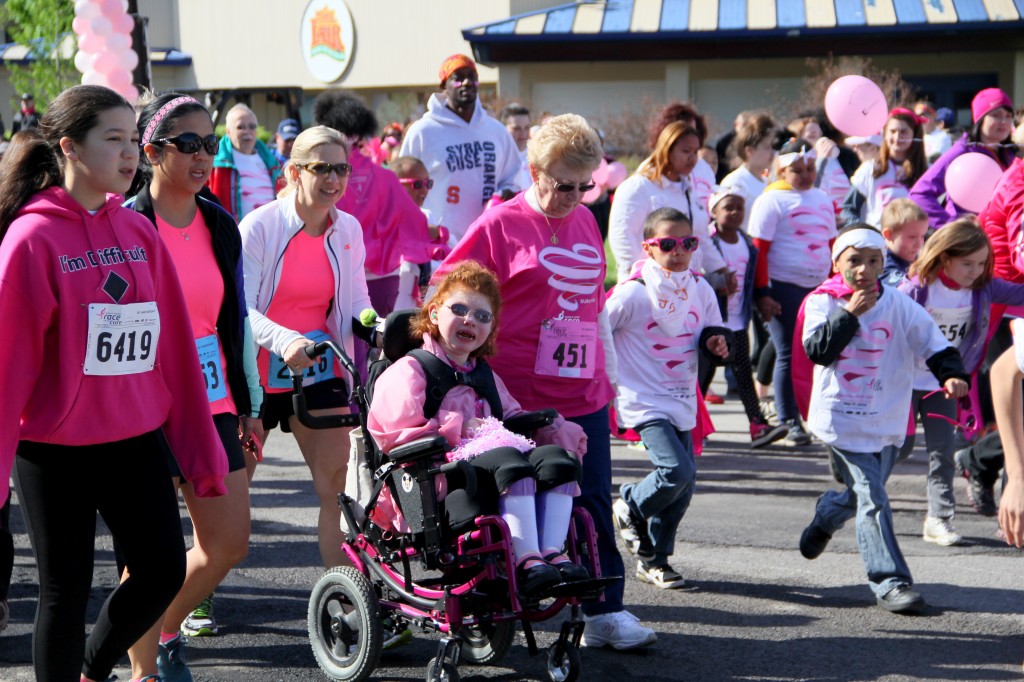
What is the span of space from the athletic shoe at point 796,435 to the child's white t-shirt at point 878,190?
1.73 meters

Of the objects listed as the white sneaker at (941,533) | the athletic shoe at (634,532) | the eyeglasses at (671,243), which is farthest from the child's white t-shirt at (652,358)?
the white sneaker at (941,533)

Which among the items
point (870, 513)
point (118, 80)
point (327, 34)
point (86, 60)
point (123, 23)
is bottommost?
point (870, 513)

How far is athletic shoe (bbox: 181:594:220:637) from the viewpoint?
536 centimetres

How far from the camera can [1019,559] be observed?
6.55 metres

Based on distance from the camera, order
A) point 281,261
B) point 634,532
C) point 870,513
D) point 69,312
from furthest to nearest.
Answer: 1. point 634,532
2. point 870,513
3. point 281,261
4. point 69,312

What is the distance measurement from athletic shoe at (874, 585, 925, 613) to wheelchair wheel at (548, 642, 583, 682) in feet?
5.82

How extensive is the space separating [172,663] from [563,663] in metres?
1.32

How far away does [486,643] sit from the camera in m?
4.91

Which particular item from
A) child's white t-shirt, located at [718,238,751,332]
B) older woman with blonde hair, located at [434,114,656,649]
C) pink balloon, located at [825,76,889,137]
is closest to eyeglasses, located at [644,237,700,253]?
older woman with blonde hair, located at [434,114,656,649]

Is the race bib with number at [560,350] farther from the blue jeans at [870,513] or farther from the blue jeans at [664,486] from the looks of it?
the blue jeans at [870,513]

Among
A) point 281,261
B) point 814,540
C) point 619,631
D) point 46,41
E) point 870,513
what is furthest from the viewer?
point 46,41

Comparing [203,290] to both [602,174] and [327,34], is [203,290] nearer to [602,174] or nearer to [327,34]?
[602,174]

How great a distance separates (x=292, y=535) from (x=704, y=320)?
2416 millimetres

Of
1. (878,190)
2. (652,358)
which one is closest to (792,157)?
(878,190)
